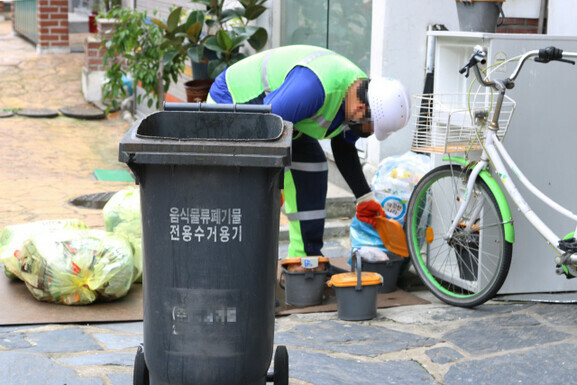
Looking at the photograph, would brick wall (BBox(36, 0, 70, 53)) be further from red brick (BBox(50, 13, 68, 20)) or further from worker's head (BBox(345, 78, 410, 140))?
worker's head (BBox(345, 78, 410, 140))

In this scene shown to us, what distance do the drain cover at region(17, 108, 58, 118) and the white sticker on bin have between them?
7978 millimetres

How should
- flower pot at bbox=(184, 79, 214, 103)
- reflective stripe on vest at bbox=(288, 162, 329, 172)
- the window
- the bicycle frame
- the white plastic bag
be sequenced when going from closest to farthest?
the bicycle frame < reflective stripe on vest at bbox=(288, 162, 329, 172) < the white plastic bag < the window < flower pot at bbox=(184, 79, 214, 103)

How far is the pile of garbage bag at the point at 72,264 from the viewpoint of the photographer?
5.00 metres

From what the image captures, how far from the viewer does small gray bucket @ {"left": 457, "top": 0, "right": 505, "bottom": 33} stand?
5.37 m

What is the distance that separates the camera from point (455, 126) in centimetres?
529

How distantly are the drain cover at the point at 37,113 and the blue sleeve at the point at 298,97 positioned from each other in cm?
803

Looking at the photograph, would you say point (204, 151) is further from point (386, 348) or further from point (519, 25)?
point (519, 25)

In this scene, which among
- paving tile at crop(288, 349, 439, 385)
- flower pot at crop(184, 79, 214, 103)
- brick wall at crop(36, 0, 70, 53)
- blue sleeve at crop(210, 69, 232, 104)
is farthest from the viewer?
brick wall at crop(36, 0, 70, 53)

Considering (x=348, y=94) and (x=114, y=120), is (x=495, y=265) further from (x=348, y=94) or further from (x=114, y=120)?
(x=114, y=120)

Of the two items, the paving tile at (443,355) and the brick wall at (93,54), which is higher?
the brick wall at (93,54)

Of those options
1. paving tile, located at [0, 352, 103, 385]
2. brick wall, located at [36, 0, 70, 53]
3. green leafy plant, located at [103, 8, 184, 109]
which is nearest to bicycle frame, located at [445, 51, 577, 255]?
paving tile, located at [0, 352, 103, 385]

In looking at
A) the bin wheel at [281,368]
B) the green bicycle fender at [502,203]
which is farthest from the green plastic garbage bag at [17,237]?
the green bicycle fender at [502,203]

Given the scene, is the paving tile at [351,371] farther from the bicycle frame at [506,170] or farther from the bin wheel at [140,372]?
the bicycle frame at [506,170]

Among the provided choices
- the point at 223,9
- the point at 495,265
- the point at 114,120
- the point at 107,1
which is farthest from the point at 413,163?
the point at 107,1
